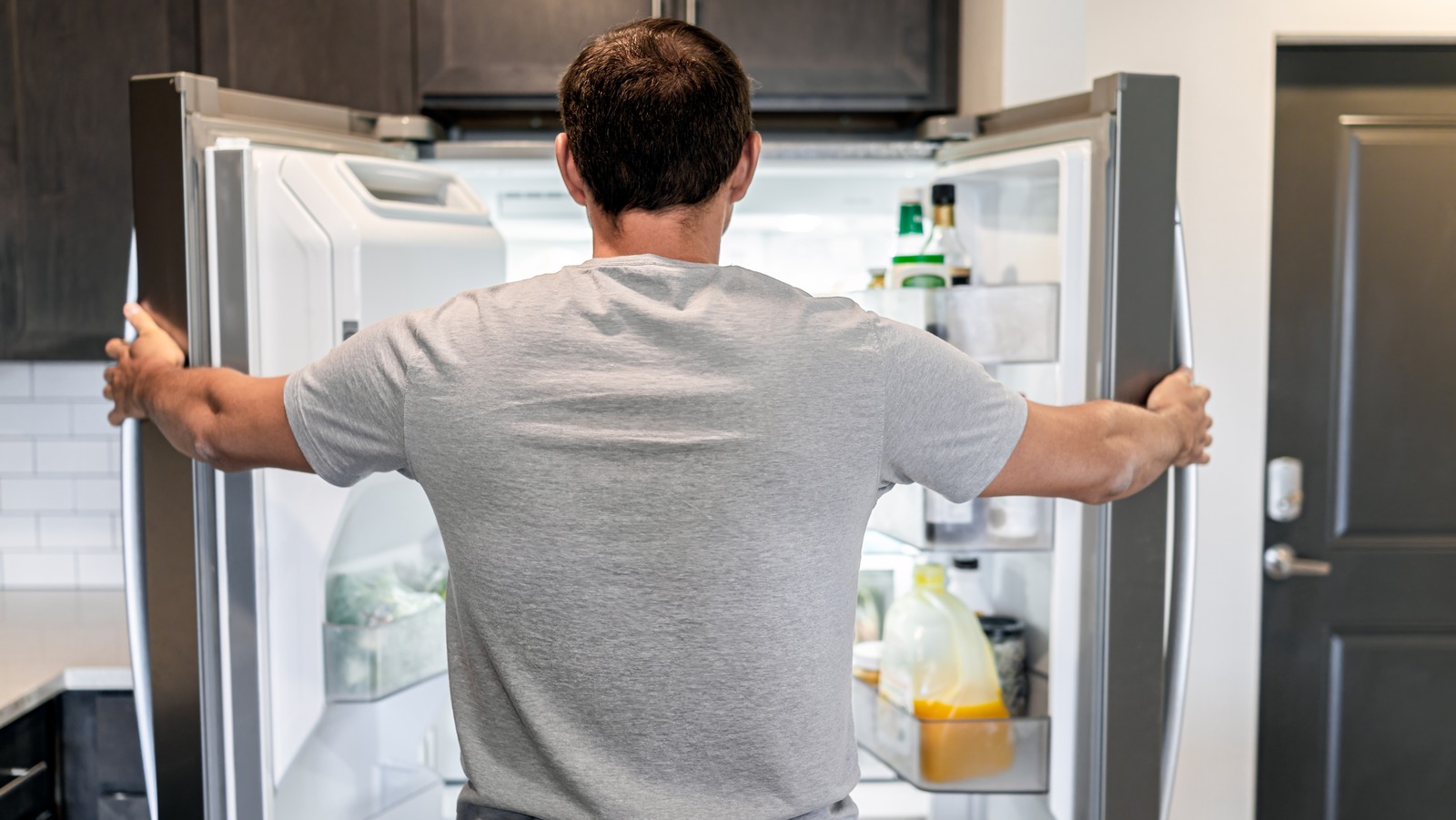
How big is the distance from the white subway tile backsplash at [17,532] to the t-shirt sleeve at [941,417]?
1961 millimetres

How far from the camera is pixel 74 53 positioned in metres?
1.78

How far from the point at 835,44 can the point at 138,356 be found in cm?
109

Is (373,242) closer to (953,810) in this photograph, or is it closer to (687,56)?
(687,56)

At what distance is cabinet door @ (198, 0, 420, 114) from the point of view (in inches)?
67.0

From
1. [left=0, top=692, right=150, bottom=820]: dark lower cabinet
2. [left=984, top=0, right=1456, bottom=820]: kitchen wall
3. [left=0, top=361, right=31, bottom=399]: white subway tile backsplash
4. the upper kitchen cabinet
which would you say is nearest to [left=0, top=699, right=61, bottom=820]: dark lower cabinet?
[left=0, top=692, right=150, bottom=820]: dark lower cabinet

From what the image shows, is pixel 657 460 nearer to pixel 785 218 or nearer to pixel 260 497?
pixel 260 497

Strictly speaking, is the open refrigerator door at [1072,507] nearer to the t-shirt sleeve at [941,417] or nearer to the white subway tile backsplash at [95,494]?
the t-shirt sleeve at [941,417]

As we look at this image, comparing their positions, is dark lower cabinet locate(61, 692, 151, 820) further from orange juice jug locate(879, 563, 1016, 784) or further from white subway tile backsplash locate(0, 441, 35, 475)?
orange juice jug locate(879, 563, 1016, 784)

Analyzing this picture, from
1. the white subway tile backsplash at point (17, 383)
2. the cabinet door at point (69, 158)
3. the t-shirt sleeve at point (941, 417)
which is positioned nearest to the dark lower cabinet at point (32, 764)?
the cabinet door at point (69, 158)

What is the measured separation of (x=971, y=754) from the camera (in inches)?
55.6

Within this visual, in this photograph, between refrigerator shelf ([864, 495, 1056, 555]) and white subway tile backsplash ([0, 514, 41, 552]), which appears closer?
refrigerator shelf ([864, 495, 1056, 555])

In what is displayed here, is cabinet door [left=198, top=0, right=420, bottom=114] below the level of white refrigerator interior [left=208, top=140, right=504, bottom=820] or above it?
above

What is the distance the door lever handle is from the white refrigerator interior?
1.44 meters

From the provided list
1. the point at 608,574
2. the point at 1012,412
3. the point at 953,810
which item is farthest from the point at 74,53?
the point at 953,810
